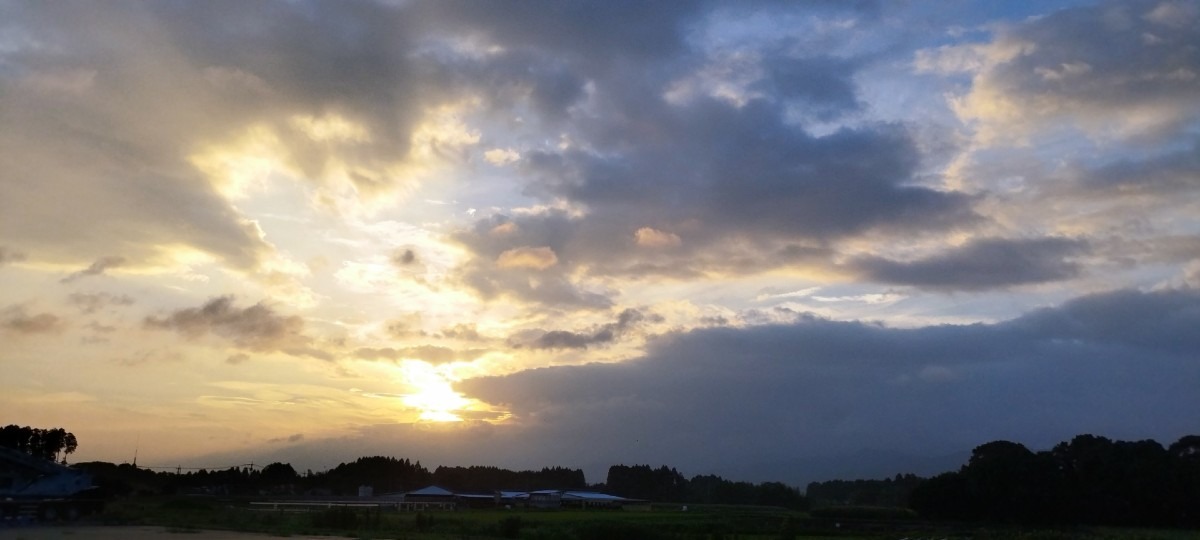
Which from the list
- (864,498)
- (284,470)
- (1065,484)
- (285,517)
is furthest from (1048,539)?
(284,470)

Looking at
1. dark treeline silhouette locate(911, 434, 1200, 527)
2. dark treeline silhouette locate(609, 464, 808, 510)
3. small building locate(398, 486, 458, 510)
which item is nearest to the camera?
dark treeline silhouette locate(911, 434, 1200, 527)

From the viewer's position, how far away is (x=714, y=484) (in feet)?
433

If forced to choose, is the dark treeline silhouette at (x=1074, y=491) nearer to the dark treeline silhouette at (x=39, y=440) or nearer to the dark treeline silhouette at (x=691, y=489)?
the dark treeline silhouette at (x=691, y=489)

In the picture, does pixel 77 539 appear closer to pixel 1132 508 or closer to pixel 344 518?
pixel 344 518

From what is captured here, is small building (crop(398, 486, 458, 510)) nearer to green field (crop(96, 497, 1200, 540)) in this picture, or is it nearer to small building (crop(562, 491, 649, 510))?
small building (crop(562, 491, 649, 510))

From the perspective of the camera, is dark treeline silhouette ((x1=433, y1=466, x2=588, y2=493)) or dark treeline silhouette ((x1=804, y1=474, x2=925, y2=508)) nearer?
dark treeline silhouette ((x1=804, y1=474, x2=925, y2=508))

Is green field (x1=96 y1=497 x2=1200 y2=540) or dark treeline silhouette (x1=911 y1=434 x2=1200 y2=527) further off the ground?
dark treeline silhouette (x1=911 y1=434 x2=1200 y2=527)

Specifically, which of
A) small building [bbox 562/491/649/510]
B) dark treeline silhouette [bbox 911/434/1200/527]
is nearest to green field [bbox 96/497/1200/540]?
dark treeline silhouette [bbox 911/434/1200/527]

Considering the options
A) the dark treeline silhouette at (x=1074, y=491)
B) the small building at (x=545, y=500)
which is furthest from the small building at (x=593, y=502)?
the dark treeline silhouette at (x=1074, y=491)

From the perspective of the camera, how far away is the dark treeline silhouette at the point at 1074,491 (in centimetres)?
6112

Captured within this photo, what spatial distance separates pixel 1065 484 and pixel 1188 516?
7604 mm

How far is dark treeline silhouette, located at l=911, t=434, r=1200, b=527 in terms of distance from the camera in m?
61.1

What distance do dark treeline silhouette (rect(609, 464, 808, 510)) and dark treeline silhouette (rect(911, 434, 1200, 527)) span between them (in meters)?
45.0

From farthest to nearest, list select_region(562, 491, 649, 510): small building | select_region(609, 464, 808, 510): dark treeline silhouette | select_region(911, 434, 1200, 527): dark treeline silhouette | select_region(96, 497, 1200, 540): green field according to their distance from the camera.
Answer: select_region(609, 464, 808, 510): dark treeline silhouette, select_region(562, 491, 649, 510): small building, select_region(911, 434, 1200, 527): dark treeline silhouette, select_region(96, 497, 1200, 540): green field
